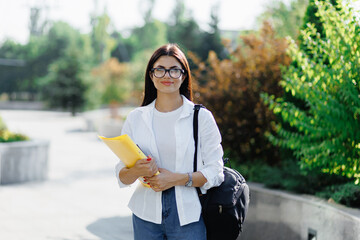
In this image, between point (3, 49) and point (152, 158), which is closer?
point (152, 158)

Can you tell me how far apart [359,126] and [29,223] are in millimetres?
3988

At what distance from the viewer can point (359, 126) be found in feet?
14.1

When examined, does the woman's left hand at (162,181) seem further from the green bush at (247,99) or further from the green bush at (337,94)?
the green bush at (247,99)

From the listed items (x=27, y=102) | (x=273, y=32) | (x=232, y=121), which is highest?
(x=273, y=32)

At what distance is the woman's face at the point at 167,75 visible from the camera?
2443mm

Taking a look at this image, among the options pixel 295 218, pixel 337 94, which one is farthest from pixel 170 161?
pixel 295 218

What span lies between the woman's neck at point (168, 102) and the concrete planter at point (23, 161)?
20.4 feet

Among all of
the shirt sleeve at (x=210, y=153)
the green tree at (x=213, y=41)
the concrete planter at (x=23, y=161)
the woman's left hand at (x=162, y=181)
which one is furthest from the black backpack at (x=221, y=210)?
the green tree at (x=213, y=41)

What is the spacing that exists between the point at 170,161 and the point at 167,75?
0.46 metres

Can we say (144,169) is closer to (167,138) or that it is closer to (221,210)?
(167,138)

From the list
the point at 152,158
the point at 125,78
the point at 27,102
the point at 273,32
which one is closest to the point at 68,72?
the point at 125,78

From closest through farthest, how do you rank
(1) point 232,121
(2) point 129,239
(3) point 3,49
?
(2) point 129,239
(1) point 232,121
(3) point 3,49

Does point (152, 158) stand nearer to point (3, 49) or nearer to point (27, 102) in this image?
point (27, 102)

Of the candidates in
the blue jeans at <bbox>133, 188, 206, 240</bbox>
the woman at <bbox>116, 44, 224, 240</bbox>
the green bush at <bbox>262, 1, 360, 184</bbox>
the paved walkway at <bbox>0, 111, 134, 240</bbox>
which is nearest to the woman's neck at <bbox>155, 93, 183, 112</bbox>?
the woman at <bbox>116, 44, 224, 240</bbox>
